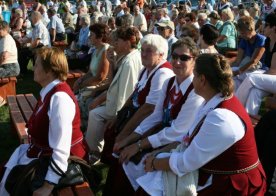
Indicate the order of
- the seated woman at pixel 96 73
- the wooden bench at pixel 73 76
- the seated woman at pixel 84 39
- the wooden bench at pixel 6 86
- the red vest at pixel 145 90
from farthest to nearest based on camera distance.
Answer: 1. the seated woman at pixel 84 39
2. the wooden bench at pixel 73 76
3. the wooden bench at pixel 6 86
4. the seated woman at pixel 96 73
5. the red vest at pixel 145 90

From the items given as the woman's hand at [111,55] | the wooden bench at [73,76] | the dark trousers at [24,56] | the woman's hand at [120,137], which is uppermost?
the woman's hand at [111,55]

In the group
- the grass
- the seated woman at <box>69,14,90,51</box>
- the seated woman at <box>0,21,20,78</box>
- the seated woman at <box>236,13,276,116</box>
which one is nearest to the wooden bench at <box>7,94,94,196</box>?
the grass

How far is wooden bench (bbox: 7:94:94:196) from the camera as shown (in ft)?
9.80

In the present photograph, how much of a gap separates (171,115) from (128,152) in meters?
0.44

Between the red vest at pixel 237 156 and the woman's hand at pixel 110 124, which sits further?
the woman's hand at pixel 110 124

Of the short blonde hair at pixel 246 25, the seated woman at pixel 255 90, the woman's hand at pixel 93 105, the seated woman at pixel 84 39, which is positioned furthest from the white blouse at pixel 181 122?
the seated woman at pixel 84 39

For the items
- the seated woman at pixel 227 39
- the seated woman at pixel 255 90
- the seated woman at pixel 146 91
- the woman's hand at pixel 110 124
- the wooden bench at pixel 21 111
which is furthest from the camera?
the seated woman at pixel 227 39

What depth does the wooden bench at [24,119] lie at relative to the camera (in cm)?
299

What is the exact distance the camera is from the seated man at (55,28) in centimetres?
1209

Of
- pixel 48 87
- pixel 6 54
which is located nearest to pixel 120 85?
pixel 48 87

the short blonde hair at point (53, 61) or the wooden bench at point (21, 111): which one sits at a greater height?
the short blonde hair at point (53, 61)

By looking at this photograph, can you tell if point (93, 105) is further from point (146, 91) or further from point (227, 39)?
point (227, 39)

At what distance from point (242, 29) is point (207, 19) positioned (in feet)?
16.5

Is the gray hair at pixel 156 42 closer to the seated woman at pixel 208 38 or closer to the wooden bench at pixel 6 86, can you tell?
the seated woman at pixel 208 38
